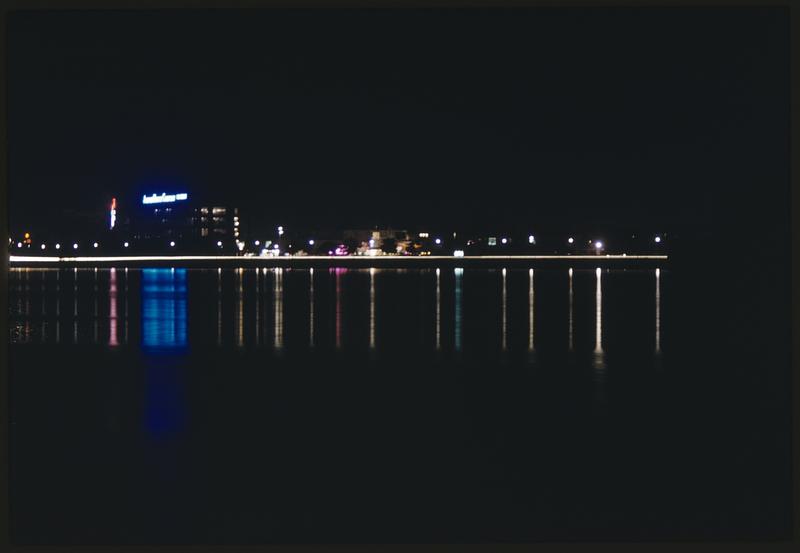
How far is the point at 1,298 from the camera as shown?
240 inches

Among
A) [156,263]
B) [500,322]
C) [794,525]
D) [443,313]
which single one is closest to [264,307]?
[443,313]

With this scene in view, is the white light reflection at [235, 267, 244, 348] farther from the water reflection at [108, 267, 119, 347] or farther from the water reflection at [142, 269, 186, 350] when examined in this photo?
the water reflection at [108, 267, 119, 347]

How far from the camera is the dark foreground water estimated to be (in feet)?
21.4

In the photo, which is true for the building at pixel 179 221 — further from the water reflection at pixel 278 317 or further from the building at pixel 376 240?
the water reflection at pixel 278 317

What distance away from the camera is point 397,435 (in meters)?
8.91

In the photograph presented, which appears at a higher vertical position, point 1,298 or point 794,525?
point 1,298

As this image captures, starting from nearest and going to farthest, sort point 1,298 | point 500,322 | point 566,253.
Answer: point 1,298 < point 500,322 < point 566,253

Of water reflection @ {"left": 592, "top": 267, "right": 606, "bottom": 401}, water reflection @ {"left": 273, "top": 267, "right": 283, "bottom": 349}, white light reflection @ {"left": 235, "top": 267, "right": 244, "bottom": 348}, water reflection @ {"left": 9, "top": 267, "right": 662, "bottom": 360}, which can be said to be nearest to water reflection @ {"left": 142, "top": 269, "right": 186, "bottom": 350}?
water reflection @ {"left": 9, "top": 267, "right": 662, "bottom": 360}

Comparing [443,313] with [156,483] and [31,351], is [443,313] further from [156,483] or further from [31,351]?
[156,483]

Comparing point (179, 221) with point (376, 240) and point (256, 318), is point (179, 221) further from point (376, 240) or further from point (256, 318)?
point (256, 318)

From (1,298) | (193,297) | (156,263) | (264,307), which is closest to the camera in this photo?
(1,298)

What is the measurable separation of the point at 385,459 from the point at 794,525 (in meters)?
3.20

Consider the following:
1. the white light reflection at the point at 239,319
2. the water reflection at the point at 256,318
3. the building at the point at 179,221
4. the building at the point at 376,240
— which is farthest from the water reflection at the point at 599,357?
the building at the point at 179,221

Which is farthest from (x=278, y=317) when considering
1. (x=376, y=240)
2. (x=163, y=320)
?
(x=376, y=240)
